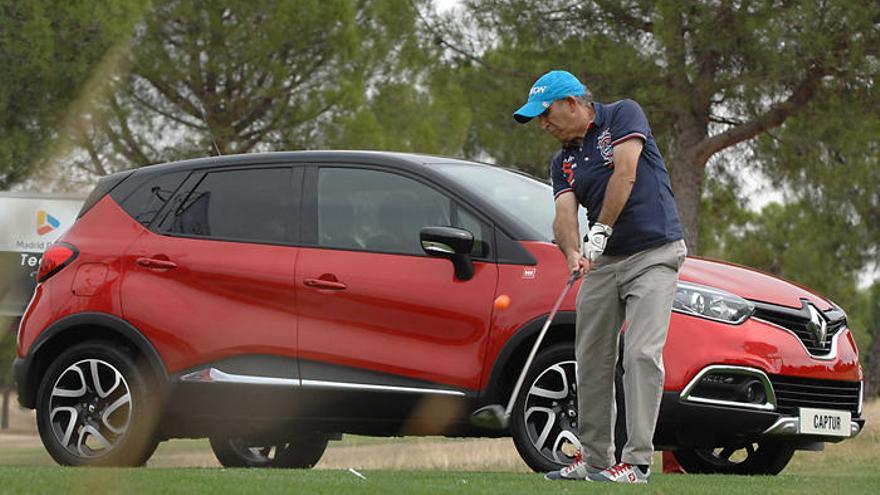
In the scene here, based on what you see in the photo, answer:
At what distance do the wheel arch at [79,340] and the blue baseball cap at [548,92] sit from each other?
8.43ft

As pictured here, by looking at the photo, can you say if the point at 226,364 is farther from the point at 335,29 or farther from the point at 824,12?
the point at 335,29

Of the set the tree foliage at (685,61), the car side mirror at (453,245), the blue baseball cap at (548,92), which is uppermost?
the tree foliage at (685,61)

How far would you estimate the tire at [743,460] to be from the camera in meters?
8.73

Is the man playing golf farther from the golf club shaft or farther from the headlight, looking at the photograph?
the headlight

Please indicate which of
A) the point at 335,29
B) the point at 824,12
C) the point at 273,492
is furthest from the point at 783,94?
the point at 273,492

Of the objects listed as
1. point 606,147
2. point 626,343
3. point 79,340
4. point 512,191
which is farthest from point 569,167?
point 79,340

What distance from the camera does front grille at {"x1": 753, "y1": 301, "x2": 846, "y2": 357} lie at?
7688 millimetres

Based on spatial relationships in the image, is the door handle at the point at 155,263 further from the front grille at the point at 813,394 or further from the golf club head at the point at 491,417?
the front grille at the point at 813,394

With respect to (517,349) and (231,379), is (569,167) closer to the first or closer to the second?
(517,349)

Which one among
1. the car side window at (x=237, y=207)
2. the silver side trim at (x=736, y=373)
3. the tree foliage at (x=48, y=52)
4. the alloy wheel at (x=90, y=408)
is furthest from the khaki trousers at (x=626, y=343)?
the tree foliage at (x=48, y=52)

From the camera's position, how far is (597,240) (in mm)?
6848

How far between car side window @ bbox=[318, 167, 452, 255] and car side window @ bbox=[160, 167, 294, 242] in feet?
0.76

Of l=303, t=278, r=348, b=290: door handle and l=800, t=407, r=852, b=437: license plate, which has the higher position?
l=303, t=278, r=348, b=290: door handle

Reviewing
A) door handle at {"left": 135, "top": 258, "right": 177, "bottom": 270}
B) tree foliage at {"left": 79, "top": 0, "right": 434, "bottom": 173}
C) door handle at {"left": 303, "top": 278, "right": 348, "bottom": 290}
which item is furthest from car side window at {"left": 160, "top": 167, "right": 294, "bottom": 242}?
tree foliage at {"left": 79, "top": 0, "right": 434, "bottom": 173}
